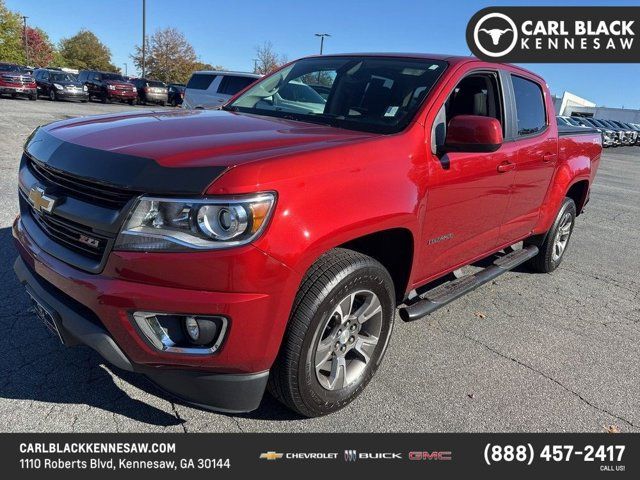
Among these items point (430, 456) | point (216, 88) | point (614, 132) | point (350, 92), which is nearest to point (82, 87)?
point (216, 88)

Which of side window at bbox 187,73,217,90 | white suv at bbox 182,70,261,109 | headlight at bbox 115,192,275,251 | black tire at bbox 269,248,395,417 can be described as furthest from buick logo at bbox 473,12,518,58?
side window at bbox 187,73,217,90

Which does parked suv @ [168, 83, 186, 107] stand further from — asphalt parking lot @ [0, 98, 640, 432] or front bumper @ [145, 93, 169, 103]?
asphalt parking lot @ [0, 98, 640, 432]

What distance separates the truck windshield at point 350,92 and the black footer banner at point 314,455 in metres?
1.70

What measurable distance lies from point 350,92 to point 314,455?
7.54ft

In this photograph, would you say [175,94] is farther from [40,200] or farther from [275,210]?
[275,210]

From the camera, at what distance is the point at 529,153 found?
3.88 meters

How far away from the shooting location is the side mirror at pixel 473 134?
9.14ft

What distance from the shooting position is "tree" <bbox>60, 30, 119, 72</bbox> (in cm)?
7944

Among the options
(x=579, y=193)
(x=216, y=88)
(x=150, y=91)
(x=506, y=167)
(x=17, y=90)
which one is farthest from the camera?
(x=150, y=91)

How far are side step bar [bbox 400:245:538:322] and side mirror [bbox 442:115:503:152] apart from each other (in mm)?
968

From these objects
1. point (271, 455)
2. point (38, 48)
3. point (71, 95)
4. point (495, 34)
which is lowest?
point (271, 455)

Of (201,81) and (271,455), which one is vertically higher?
(201,81)

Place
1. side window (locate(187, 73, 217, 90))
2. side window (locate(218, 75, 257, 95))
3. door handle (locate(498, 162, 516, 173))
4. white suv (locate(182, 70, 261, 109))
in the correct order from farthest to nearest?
side window (locate(187, 73, 217, 90)), side window (locate(218, 75, 257, 95)), white suv (locate(182, 70, 261, 109)), door handle (locate(498, 162, 516, 173))

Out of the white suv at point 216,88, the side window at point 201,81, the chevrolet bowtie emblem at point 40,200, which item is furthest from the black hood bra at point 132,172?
the side window at point 201,81
